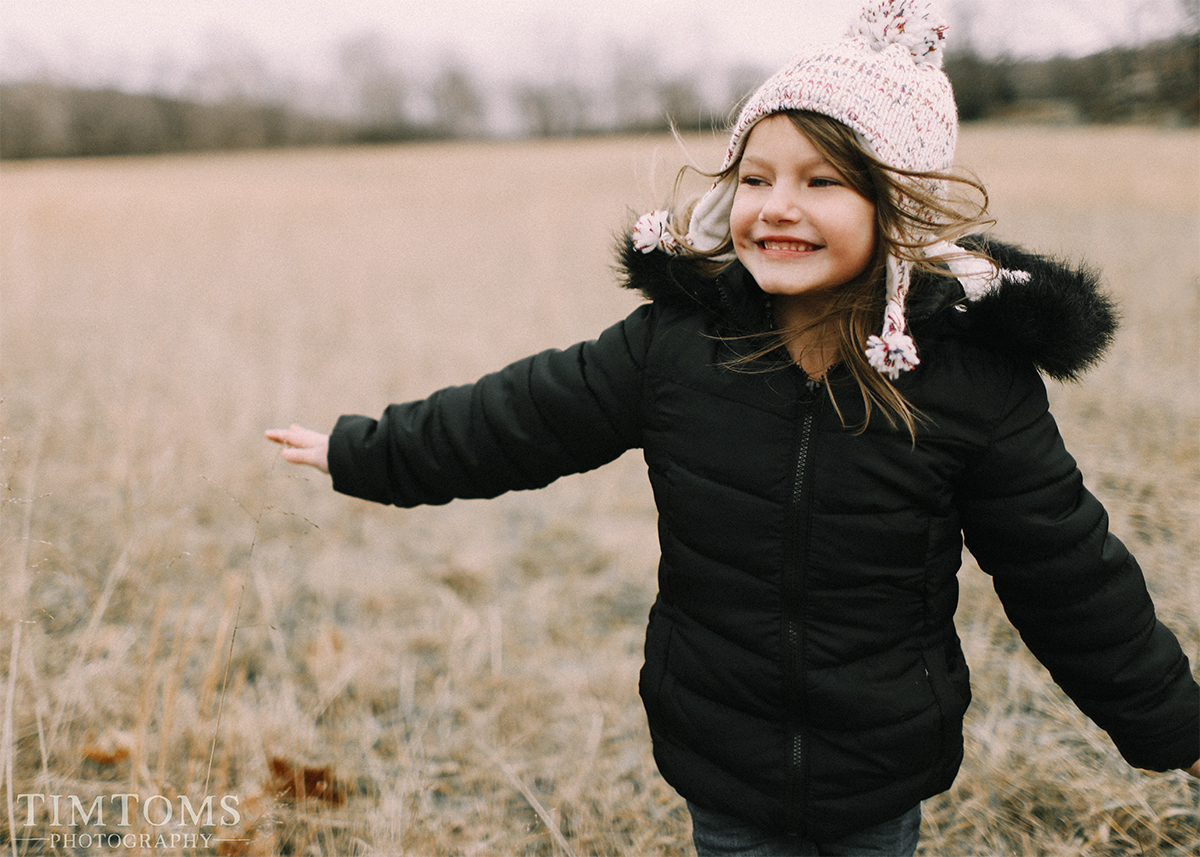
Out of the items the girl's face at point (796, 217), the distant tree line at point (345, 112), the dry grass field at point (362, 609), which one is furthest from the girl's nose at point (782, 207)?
the distant tree line at point (345, 112)

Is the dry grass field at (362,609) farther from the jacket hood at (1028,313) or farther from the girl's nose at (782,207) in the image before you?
the girl's nose at (782,207)

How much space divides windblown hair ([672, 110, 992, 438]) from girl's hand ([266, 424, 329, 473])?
816mm

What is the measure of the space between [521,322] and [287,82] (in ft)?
122

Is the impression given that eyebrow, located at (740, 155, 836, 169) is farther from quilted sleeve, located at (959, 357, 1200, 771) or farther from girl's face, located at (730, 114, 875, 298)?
quilted sleeve, located at (959, 357, 1200, 771)

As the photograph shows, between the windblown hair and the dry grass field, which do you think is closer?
the windblown hair

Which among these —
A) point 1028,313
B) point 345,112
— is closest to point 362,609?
point 1028,313

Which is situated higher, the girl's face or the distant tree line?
the distant tree line

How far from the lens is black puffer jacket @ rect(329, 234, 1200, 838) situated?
1.15 meters

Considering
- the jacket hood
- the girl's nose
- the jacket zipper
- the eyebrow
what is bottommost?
the jacket zipper

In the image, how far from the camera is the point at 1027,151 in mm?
18266

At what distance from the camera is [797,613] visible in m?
1.20

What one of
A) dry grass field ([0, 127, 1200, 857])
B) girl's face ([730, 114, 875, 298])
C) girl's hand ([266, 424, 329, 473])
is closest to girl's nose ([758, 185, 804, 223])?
girl's face ([730, 114, 875, 298])

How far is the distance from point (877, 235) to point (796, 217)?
0.48 feet

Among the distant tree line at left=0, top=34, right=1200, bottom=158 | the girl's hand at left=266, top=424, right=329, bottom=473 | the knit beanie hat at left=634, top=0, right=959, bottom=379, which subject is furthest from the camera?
the distant tree line at left=0, top=34, right=1200, bottom=158
